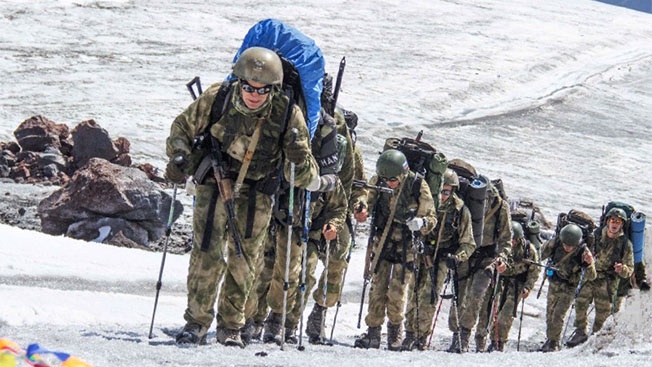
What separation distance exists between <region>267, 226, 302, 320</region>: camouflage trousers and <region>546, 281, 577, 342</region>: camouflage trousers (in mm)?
5872

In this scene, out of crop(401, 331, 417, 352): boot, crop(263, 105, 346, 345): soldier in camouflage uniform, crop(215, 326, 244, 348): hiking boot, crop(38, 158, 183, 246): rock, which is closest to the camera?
crop(215, 326, 244, 348): hiking boot

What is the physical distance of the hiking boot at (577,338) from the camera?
1414cm

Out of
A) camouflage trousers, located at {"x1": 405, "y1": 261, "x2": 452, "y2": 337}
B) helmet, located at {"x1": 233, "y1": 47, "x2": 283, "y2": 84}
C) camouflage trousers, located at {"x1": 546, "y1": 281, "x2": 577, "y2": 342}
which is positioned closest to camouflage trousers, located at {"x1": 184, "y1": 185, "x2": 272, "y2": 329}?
helmet, located at {"x1": 233, "y1": 47, "x2": 283, "y2": 84}

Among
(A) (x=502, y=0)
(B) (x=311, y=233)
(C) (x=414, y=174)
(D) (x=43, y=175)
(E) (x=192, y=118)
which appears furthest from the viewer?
(A) (x=502, y=0)

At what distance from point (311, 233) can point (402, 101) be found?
2911 cm

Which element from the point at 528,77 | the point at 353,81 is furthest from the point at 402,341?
the point at 528,77

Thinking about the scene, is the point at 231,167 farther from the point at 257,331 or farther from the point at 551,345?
the point at 551,345

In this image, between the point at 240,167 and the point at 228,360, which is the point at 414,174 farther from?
the point at 228,360

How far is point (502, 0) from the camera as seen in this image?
68188 millimetres

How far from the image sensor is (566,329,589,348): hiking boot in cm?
1414

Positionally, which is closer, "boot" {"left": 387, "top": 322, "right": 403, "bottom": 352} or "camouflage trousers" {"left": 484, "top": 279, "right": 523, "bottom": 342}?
"boot" {"left": 387, "top": 322, "right": 403, "bottom": 352}

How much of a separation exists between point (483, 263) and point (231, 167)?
6.26 meters

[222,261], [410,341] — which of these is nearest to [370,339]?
[410,341]

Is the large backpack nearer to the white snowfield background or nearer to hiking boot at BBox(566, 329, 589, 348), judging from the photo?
the white snowfield background
